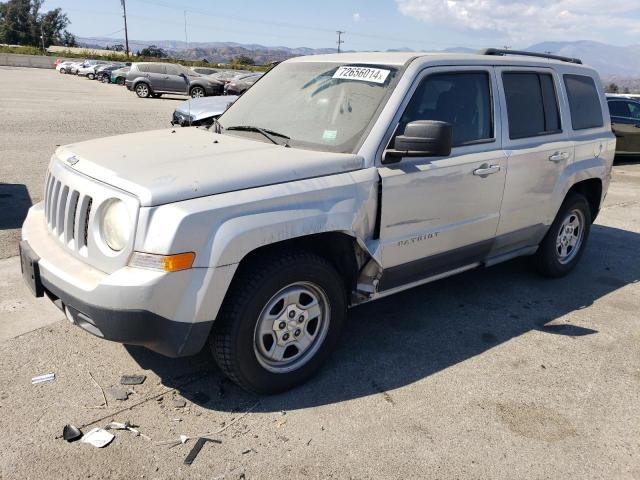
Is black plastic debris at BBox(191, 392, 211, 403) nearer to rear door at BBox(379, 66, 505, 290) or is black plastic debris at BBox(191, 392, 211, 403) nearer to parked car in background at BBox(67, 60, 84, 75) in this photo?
rear door at BBox(379, 66, 505, 290)

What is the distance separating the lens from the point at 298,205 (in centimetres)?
310

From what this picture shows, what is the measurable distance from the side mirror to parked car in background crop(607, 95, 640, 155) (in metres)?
12.0

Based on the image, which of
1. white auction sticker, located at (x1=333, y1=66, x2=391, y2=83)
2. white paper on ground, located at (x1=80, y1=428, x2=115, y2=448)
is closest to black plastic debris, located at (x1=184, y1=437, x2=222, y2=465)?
white paper on ground, located at (x1=80, y1=428, x2=115, y2=448)

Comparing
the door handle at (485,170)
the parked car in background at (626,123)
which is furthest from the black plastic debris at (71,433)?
the parked car in background at (626,123)

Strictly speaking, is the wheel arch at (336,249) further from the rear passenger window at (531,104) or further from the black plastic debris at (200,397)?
the rear passenger window at (531,104)

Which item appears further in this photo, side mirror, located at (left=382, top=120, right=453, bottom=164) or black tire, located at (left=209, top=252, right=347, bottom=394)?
side mirror, located at (left=382, top=120, right=453, bottom=164)

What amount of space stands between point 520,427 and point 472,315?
147cm

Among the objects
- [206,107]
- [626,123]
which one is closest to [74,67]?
[206,107]

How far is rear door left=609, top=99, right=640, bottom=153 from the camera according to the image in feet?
44.3

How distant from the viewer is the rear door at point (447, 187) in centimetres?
362

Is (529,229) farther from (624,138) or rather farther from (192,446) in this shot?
(624,138)

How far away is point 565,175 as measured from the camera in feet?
16.2

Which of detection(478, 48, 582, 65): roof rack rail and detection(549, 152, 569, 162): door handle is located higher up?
detection(478, 48, 582, 65): roof rack rail

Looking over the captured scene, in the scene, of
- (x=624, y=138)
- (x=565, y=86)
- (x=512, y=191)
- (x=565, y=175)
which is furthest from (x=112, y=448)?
(x=624, y=138)
